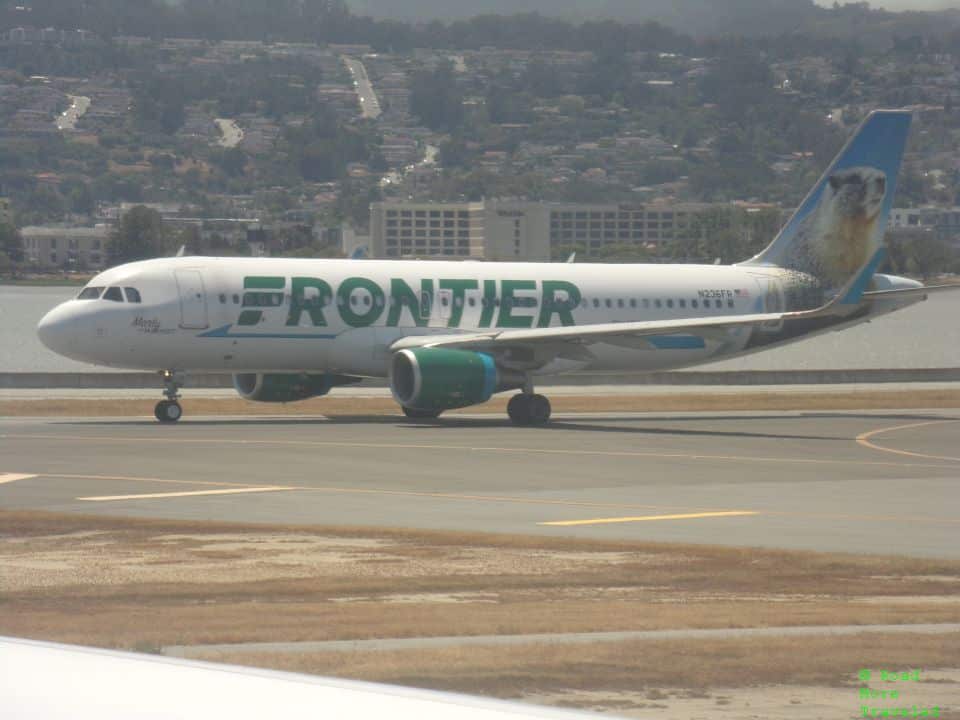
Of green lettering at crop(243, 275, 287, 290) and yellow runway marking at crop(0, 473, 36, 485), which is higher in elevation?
green lettering at crop(243, 275, 287, 290)

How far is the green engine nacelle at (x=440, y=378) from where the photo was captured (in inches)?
1503

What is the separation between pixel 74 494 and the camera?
74.0 feet

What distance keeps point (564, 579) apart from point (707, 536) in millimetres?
4102

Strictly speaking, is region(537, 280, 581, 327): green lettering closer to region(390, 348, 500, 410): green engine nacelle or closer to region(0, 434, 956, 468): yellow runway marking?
region(390, 348, 500, 410): green engine nacelle

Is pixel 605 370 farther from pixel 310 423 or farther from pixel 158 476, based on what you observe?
pixel 158 476

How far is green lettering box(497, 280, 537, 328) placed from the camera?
42531 mm

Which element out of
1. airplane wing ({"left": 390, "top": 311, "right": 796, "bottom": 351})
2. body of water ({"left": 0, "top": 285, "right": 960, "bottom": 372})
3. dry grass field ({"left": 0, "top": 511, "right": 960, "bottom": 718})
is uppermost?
dry grass field ({"left": 0, "top": 511, "right": 960, "bottom": 718})

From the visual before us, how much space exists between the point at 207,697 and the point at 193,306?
35.4 metres

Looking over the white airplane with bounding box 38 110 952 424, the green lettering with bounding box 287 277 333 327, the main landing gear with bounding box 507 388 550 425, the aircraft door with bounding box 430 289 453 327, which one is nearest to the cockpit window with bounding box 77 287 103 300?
the white airplane with bounding box 38 110 952 424

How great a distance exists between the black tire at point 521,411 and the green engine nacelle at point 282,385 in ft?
13.0

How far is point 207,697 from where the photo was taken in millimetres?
3561

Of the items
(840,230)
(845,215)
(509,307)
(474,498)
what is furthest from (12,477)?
(845,215)

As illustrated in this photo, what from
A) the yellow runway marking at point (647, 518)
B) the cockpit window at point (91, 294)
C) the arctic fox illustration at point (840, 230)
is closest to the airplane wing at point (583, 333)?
the cockpit window at point (91, 294)

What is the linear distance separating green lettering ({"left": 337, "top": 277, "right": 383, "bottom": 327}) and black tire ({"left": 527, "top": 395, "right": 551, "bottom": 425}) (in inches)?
158
